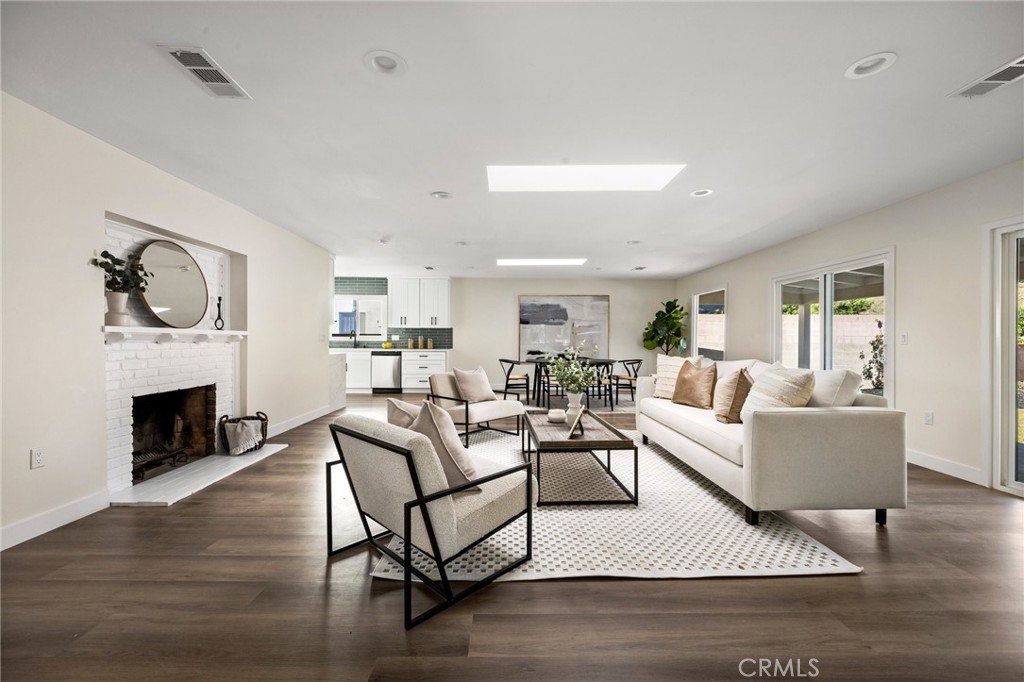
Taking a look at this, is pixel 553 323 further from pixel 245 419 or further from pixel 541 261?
pixel 245 419

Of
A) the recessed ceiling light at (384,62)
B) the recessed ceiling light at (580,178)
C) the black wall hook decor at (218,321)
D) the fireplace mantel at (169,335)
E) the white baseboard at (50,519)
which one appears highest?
the recessed ceiling light at (580,178)

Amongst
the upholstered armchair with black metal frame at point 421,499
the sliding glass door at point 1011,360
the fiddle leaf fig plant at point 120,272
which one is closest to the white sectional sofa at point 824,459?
the upholstered armchair with black metal frame at point 421,499

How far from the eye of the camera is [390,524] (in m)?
1.93

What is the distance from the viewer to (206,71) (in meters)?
1.97

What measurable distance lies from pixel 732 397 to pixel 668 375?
1183 millimetres

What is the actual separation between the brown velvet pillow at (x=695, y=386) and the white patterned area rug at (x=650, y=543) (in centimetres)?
95

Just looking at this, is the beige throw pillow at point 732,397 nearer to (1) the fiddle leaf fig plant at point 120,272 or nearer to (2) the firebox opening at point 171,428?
(1) the fiddle leaf fig plant at point 120,272

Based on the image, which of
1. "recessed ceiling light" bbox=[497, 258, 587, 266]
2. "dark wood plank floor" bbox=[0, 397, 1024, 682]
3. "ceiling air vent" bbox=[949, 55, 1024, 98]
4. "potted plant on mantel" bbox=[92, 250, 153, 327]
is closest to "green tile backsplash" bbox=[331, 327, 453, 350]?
"recessed ceiling light" bbox=[497, 258, 587, 266]

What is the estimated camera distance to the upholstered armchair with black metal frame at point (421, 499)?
1646 mm

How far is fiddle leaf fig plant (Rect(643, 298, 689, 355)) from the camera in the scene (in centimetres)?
848

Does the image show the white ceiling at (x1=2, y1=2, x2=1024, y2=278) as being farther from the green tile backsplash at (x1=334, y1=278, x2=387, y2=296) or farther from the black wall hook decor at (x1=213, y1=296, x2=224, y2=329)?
the green tile backsplash at (x1=334, y1=278, x2=387, y2=296)

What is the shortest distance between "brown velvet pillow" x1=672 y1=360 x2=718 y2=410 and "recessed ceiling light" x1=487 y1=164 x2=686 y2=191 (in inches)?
71.5

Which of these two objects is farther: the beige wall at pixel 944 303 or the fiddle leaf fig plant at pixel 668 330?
the fiddle leaf fig plant at pixel 668 330

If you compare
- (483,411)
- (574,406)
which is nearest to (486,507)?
(574,406)
